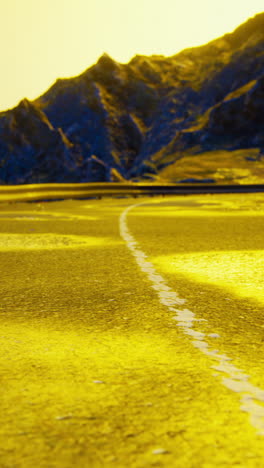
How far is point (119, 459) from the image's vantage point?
2.90 metres

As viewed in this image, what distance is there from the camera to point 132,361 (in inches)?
179

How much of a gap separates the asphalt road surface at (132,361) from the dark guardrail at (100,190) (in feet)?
66.4

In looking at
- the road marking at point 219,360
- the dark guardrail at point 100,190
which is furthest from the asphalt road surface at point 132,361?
the dark guardrail at point 100,190

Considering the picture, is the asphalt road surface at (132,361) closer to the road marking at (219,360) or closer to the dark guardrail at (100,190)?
the road marking at (219,360)

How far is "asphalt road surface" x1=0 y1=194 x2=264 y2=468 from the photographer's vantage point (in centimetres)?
306

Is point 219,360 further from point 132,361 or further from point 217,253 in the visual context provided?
point 217,253

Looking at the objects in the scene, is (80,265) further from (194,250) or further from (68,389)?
(68,389)

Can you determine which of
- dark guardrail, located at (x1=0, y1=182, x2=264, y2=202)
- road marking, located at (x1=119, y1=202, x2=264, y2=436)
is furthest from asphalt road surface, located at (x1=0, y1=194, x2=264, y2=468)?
dark guardrail, located at (x1=0, y1=182, x2=264, y2=202)

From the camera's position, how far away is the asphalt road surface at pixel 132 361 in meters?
3.06

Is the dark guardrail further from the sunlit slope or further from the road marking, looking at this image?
the road marking

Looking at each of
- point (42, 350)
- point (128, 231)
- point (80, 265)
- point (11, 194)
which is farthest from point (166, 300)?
point (11, 194)

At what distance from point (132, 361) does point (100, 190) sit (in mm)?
34109

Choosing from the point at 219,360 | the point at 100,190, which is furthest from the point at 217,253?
the point at 100,190

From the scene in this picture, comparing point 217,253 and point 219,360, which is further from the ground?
point 219,360
